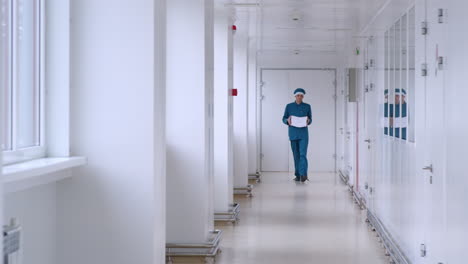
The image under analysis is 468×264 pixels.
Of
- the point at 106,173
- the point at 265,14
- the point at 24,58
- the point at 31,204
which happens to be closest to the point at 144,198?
the point at 106,173

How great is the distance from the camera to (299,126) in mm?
13406

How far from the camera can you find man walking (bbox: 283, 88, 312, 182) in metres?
13.4

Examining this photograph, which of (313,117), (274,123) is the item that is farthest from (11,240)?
(313,117)

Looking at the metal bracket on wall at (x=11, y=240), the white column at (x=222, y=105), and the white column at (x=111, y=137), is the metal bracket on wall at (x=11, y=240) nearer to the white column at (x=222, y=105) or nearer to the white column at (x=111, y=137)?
the white column at (x=111, y=137)

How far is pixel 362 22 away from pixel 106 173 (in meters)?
5.91

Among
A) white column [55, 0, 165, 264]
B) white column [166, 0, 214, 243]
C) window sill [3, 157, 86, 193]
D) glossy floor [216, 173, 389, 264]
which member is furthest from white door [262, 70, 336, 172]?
window sill [3, 157, 86, 193]

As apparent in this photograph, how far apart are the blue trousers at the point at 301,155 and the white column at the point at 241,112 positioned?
2206 millimetres

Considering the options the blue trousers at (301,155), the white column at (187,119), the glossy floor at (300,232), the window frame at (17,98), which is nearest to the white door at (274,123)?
the blue trousers at (301,155)

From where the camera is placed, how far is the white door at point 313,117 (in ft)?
52.3

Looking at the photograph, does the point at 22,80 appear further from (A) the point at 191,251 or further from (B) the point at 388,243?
(B) the point at 388,243

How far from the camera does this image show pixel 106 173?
4309mm

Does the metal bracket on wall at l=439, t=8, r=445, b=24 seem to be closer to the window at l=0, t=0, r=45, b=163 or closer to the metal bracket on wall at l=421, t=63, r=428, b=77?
the metal bracket on wall at l=421, t=63, r=428, b=77

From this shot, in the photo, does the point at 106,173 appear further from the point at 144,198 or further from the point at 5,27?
the point at 5,27

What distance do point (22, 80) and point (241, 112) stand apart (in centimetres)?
782
